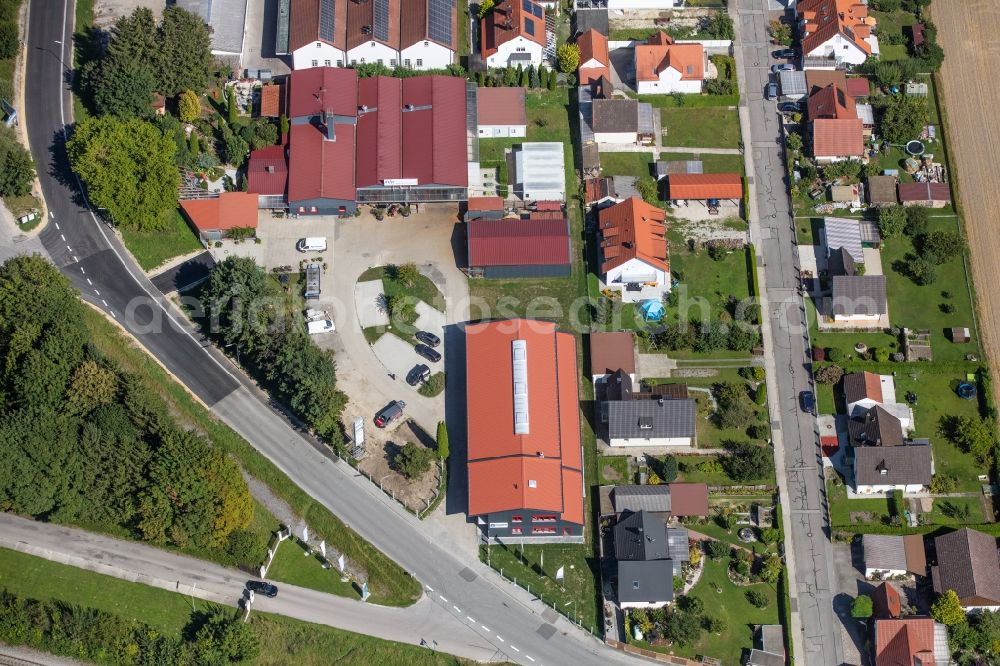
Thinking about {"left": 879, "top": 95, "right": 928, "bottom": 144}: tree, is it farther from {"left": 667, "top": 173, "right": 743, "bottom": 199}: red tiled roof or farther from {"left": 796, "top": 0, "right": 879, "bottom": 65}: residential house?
{"left": 667, "top": 173, "right": 743, "bottom": 199}: red tiled roof

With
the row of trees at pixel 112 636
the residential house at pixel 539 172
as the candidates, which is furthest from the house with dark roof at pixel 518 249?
the row of trees at pixel 112 636

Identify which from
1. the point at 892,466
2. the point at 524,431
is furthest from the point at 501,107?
the point at 892,466

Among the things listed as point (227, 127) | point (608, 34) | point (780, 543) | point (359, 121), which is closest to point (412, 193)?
point (359, 121)

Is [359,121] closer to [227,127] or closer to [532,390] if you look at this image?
[227,127]

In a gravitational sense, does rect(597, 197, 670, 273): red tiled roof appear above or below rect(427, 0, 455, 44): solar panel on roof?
below

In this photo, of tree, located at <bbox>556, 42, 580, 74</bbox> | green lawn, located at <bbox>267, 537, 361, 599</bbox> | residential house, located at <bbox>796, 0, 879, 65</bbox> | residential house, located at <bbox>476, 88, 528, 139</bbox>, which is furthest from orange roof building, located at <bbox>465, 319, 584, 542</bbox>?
residential house, located at <bbox>796, 0, 879, 65</bbox>

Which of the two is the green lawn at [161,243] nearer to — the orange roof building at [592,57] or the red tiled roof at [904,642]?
the orange roof building at [592,57]
